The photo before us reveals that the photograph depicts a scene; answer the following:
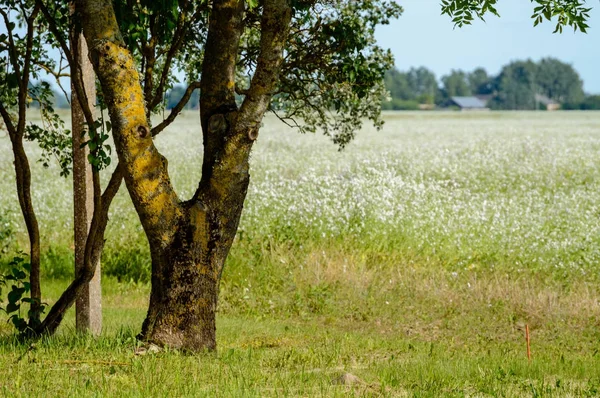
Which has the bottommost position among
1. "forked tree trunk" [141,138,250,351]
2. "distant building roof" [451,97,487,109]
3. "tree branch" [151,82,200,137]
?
"forked tree trunk" [141,138,250,351]

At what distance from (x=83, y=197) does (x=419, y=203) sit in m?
12.0

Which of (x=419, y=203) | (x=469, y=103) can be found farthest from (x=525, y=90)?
(x=419, y=203)

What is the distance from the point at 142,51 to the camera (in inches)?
404

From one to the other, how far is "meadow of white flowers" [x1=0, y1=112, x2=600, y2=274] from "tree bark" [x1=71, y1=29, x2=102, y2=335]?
20.7ft

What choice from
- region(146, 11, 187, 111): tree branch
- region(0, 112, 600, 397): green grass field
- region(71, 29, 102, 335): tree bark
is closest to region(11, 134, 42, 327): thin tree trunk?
region(0, 112, 600, 397): green grass field

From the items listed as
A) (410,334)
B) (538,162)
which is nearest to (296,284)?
(410,334)

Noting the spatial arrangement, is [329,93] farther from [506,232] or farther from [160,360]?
[506,232]

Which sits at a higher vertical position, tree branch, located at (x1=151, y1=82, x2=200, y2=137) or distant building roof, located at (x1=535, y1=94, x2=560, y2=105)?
distant building roof, located at (x1=535, y1=94, x2=560, y2=105)

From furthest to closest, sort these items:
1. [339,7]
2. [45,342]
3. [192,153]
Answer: [192,153] → [339,7] → [45,342]

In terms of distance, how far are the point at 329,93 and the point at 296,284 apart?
4.44 metres

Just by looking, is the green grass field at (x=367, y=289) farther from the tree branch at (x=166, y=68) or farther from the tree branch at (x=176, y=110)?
the tree branch at (x=166, y=68)

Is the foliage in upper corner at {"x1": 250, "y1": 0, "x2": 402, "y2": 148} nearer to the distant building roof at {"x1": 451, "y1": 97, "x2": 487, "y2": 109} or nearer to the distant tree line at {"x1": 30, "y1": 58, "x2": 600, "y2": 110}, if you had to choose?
the distant tree line at {"x1": 30, "y1": 58, "x2": 600, "y2": 110}

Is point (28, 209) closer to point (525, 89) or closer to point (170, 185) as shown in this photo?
point (170, 185)

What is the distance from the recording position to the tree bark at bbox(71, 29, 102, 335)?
10992 mm
